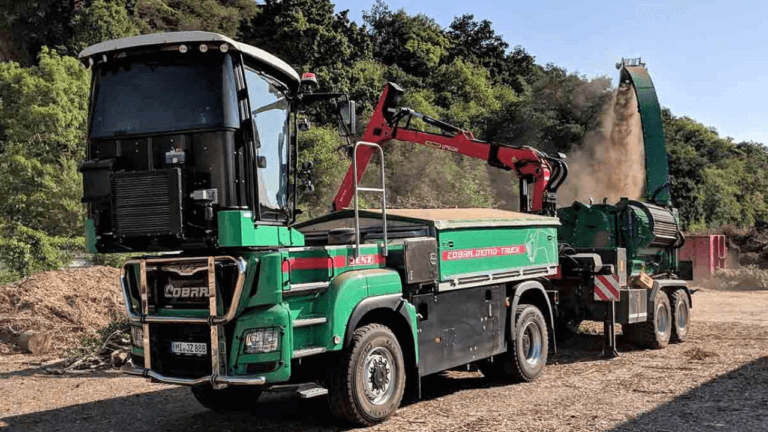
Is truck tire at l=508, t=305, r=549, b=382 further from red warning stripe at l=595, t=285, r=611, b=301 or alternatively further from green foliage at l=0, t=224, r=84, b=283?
green foliage at l=0, t=224, r=84, b=283

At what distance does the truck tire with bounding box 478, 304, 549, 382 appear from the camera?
31.3 ft

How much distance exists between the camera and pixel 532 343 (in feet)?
33.2

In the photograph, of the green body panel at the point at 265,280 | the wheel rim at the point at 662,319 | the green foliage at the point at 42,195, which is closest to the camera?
the green body panel at the point at 265,280

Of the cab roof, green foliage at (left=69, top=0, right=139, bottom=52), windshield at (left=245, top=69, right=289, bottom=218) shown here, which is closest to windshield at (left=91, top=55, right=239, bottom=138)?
the cab roof

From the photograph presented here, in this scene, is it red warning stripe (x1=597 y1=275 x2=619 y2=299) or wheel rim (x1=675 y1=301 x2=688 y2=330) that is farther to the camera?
wheel rim (x1=675 y1=301 x2=688 y2=330)

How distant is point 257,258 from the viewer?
6473 millimetres

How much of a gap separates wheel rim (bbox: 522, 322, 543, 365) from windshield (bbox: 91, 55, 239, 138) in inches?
213

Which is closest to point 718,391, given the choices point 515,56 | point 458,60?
point 458,60

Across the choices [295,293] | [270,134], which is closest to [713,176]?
[270,134]

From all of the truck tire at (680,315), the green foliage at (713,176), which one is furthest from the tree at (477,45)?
the truck tire at (680,315)

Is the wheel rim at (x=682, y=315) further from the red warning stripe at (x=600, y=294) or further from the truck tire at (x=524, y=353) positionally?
the truck tire at (x=524, y=353)

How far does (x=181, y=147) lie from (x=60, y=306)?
1001cm

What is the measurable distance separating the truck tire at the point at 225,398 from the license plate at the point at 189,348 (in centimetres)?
144

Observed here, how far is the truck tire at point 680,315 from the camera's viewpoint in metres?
13.4
